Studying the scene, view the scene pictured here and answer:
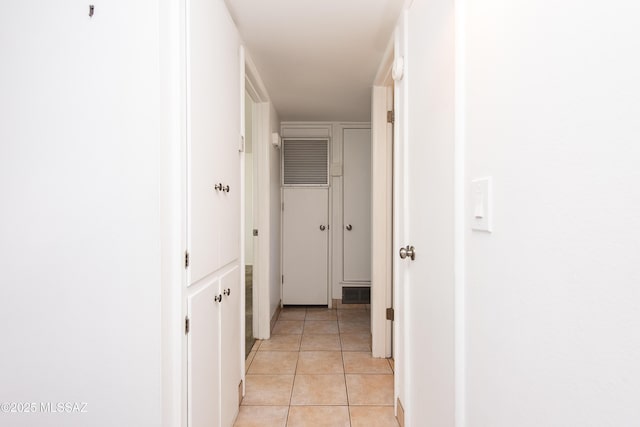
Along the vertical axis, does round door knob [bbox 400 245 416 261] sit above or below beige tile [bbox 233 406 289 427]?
→ above

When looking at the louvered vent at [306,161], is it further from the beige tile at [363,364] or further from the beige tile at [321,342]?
the beige tile at [363,364]

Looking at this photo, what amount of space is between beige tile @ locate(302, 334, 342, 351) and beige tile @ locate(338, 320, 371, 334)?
0.18 meters

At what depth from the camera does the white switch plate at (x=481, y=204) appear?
864mm

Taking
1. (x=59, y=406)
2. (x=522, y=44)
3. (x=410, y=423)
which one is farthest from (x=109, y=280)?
(x=410, y=423)

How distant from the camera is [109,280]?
1.00 m

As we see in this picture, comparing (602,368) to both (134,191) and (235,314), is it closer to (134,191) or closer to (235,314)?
(134,191)

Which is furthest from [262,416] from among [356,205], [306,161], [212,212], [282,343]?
[306,161]

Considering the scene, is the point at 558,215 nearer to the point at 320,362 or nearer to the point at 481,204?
the point at 481,204

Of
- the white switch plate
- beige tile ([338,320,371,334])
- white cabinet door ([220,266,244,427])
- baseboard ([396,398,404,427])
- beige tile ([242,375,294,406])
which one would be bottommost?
beige tile ([338,320,371,334])

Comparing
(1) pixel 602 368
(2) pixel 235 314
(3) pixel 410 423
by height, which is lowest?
(3) pixel 410 423

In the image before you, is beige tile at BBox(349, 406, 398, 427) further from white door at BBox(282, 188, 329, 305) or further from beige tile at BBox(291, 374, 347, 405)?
white door at BBox(282, 188, 329, 305)

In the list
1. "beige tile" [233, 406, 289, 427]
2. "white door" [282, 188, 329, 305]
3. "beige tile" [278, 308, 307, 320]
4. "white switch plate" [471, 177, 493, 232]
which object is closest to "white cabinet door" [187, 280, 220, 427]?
"beige tile" [233, 406, 289, 427]

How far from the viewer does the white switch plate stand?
864mm

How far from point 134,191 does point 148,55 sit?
0.41 metres
